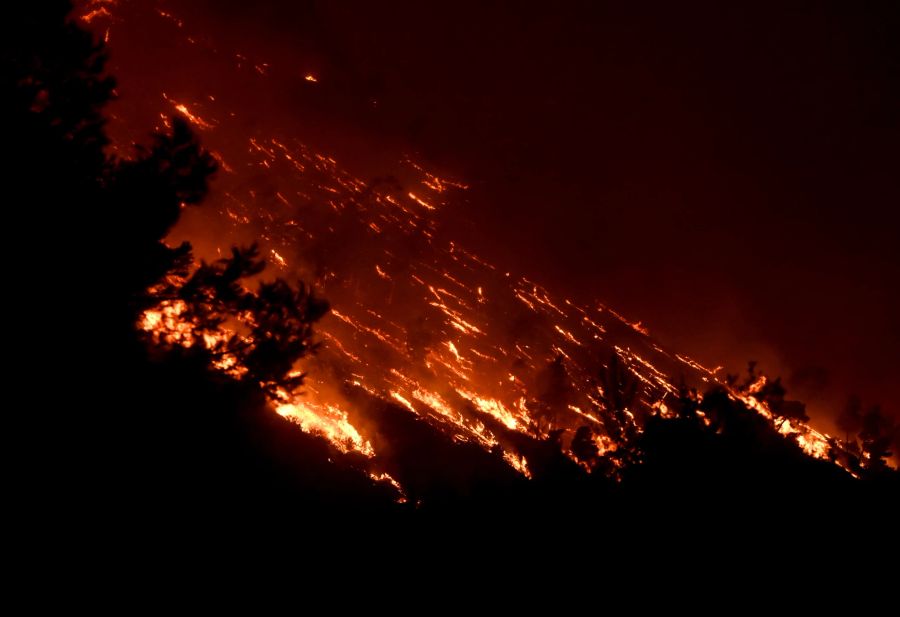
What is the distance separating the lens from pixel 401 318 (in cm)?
3372

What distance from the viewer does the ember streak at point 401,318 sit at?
78.6 ft

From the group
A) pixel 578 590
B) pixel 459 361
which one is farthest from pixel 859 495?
pixel 459 361

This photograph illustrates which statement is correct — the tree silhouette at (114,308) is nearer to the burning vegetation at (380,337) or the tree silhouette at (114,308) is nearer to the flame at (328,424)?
the burning vegetation at (380,337)

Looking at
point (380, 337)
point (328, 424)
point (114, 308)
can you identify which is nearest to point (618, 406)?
point (328, 424)

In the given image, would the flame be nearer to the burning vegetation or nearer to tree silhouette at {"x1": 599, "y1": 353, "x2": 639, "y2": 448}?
the burning vegetation

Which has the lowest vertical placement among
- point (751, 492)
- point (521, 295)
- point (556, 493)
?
point (556, 493)

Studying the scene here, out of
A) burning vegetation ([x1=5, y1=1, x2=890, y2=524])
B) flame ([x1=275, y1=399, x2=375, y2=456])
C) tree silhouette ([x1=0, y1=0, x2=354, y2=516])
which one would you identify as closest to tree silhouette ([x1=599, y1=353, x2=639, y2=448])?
burning vegetation ([x1=5, y1=1, x2=890, y2=524])

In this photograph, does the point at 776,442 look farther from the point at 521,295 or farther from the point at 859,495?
the point at 521,295

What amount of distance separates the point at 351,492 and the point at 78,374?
595cm

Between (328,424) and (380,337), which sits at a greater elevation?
(380,337)

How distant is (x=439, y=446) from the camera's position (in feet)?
63.1

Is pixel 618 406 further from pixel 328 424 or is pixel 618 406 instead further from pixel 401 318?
pixel 401 318

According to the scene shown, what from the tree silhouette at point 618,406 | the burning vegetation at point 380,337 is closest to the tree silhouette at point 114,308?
the burning vegetation at point 380,337

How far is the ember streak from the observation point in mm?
23953
